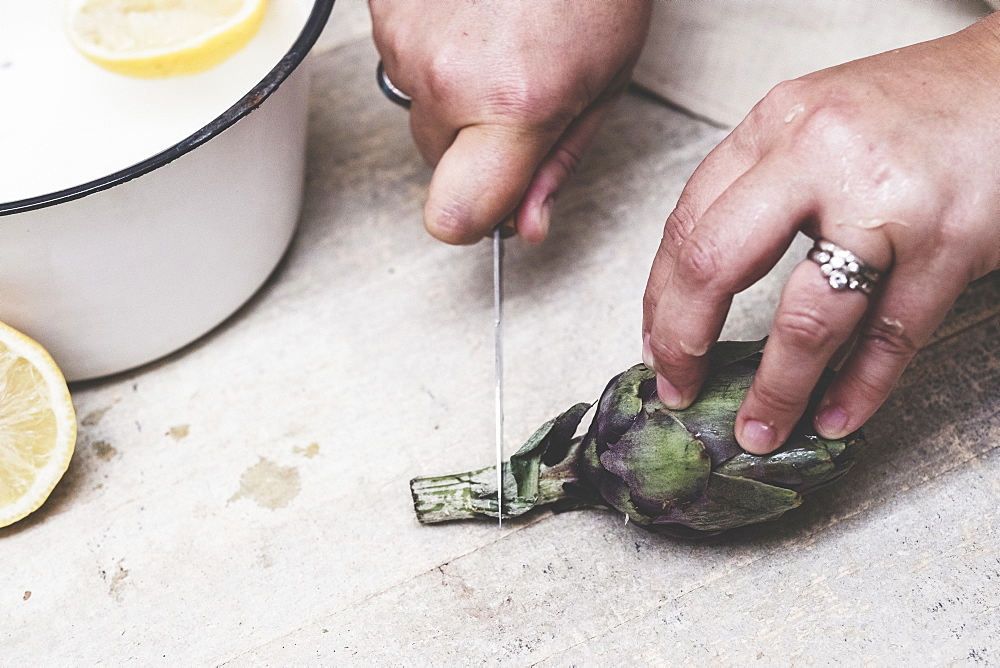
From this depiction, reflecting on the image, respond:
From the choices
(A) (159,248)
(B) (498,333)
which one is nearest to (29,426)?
(A) (159,248)

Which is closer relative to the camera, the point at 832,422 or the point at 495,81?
the point at 832,422

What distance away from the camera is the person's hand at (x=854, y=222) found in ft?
1.78

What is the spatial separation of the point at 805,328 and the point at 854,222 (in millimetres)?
65

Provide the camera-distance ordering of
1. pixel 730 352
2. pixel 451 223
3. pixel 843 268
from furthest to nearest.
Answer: pixel 451 223
pixel 730 352
pixel 843 268

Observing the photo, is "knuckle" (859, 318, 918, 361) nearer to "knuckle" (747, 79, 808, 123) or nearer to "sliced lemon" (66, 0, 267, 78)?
"knuckle" (747, 79, 808, 123)

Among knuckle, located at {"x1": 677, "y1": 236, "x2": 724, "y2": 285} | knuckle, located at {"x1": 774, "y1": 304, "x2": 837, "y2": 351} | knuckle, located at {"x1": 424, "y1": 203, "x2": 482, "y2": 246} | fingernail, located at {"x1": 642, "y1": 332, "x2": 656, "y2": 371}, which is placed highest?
knuckle, located at {"x1": 677, "y1": 236, "x2": 724, "y2": 285}

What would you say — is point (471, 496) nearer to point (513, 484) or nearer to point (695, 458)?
point (513, 484)

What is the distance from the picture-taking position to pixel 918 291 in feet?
1.84

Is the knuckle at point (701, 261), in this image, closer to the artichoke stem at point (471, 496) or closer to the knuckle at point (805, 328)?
the knuckle at point (805, 328)

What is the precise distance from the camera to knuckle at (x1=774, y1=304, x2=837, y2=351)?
21.4 inches

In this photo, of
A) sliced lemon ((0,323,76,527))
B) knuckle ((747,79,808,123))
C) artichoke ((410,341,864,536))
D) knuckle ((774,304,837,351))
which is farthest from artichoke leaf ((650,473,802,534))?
sliced lemon ((0,323,76,527))

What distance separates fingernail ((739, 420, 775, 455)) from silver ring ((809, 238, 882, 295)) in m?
0.10

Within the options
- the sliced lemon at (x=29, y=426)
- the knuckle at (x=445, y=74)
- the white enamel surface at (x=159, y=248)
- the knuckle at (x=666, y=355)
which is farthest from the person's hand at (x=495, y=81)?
the sliced lemon at (x=29, y=426)

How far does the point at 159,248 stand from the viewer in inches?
28.5
